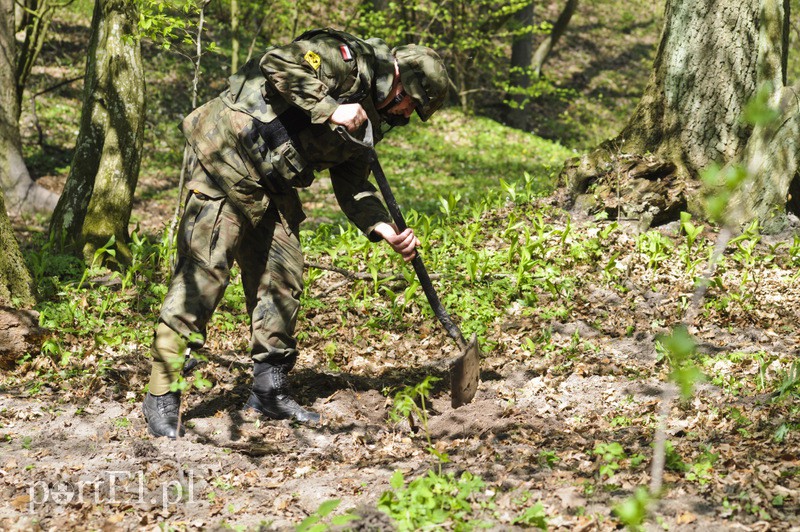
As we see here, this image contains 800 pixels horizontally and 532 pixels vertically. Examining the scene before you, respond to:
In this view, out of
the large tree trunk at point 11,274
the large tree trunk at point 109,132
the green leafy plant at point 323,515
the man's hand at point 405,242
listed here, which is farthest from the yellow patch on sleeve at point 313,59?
the large tree trunk at point 109,132

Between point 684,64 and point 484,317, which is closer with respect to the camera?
point 484,317

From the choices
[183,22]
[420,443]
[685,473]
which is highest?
[183,22]

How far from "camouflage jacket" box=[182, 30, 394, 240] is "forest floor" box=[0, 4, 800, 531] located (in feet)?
4.63

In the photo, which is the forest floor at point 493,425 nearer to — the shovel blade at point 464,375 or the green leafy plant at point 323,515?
the shovel blade at point 464,375

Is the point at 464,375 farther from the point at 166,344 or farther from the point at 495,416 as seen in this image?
the point at 166,344

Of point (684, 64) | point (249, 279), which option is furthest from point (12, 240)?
point (684, 64)

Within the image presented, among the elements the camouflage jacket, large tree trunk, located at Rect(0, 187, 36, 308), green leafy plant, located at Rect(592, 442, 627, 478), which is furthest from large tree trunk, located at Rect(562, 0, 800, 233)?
large tree trunk, located at Rect(0, 187, 36, 308)

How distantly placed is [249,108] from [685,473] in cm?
290

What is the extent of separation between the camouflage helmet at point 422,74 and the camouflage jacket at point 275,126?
9 centimetres

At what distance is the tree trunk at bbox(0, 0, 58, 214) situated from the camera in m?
9.07

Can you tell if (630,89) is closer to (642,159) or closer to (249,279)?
(642,159)

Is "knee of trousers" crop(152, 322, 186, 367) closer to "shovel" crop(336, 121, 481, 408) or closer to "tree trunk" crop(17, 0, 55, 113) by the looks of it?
"shovel" crop(336, 121, 481, 408)

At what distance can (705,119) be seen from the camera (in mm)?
6465

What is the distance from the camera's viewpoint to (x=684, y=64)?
6.50 meters
